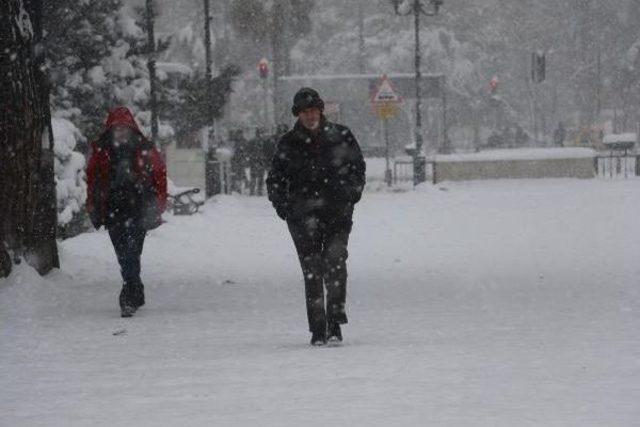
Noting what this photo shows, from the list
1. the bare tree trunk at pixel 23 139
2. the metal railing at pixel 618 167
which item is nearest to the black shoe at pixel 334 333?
the bare tree trunk at pixel 23 139

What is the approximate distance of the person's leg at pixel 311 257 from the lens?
23.8 ft

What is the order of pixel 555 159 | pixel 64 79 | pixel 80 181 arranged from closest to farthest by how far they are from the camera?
pixel 80 181 < pixel 64 79 < pixel 555 159

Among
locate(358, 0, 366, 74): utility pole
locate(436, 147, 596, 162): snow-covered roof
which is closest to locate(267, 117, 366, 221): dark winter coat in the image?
locate(436, 147, 596, 162): snow-covered roof

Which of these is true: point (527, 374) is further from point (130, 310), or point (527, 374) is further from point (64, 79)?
point (64, 79)

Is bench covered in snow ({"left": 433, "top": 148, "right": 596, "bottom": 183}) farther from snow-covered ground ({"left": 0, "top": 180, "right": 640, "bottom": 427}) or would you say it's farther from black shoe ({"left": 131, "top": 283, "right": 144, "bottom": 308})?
black shoe ({"left": 131, "top": 283, "right": 144, "bottom": 308})

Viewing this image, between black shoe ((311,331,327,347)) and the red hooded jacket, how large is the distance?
225cm

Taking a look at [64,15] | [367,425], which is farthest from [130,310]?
[64,15]

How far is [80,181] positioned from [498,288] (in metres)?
12.6

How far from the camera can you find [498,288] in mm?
11109

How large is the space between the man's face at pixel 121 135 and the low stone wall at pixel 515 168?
22780 millimetres

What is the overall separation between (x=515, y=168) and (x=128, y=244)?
2424 centimetres

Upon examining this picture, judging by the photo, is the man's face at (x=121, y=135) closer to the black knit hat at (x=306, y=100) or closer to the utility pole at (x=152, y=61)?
the black knit hat at (x=306, y=100)

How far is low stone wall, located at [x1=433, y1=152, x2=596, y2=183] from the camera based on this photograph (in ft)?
104

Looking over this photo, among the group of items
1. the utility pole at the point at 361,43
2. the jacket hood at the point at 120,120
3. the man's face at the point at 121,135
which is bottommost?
the man's face at the point at 121,135
